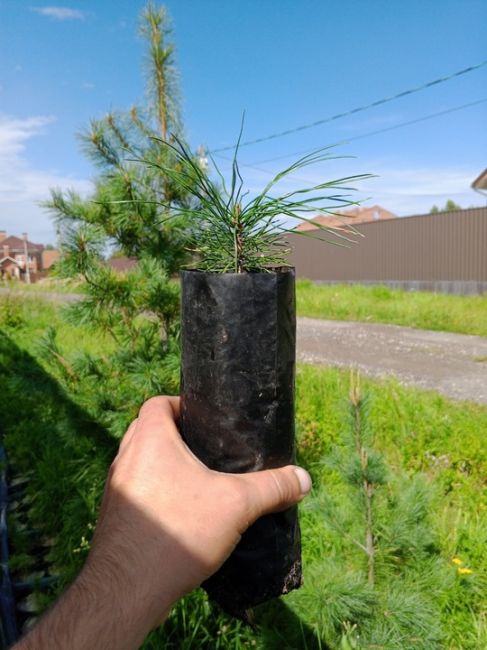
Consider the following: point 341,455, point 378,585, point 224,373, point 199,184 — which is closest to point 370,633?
point 378,585

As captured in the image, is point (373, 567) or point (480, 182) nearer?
point (373, 567)

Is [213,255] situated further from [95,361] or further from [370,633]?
[95,361]

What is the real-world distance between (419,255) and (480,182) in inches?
112

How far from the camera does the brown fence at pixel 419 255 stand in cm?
1328

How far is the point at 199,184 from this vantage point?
1.04 metres

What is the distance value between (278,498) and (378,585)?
1086 millimetres

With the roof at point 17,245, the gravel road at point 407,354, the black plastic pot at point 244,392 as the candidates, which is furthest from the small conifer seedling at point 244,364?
the roof at point 17,245

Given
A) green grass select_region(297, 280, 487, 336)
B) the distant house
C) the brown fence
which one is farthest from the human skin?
the distant house

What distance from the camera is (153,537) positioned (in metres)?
0.87

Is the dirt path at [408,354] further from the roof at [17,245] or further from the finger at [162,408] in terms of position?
the roof at [17,245]

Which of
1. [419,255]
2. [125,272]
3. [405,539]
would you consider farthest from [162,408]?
[419,255]

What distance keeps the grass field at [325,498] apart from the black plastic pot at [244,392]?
1.30 feet

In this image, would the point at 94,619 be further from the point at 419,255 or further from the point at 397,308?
the point at 419,255

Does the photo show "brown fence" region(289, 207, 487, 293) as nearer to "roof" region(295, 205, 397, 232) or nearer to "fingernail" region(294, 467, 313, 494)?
"roof" region(295, 205, 397, 232)
